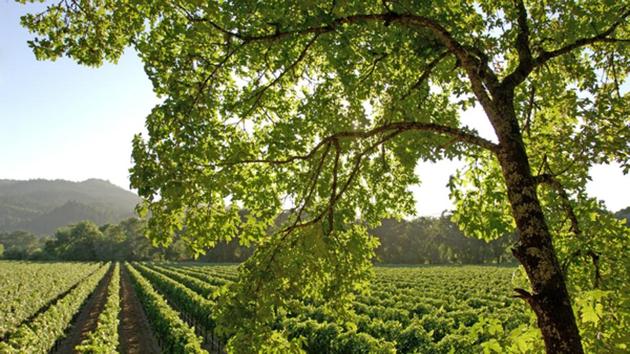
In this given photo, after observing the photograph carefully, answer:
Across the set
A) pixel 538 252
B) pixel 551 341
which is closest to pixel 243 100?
pixel 538 252

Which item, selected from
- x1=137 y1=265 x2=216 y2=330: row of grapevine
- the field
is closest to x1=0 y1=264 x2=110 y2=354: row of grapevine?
the field

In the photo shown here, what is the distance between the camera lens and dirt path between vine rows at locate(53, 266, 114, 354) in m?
24.5

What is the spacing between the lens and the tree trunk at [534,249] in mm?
4023

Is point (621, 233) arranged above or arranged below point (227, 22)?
below

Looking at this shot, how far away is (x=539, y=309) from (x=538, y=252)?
1.69ft

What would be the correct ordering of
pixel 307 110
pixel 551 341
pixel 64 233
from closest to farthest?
pixel 551 341 → pixel 307 110 → pixel 64 233

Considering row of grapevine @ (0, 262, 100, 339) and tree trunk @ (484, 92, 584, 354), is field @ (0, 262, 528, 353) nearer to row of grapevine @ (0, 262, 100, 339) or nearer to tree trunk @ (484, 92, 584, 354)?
row of grapevine @ (0, 262, 100, 339)

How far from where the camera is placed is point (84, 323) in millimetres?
29828

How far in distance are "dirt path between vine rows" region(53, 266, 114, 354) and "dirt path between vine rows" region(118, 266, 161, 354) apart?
71.6 inches

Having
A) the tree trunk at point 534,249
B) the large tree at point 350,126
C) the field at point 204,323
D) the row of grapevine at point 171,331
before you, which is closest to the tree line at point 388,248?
the field at point 204,323

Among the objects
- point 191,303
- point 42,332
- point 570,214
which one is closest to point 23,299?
point 191,303

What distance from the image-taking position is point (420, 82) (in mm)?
5836

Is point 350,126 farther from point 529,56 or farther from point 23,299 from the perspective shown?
point 23,299

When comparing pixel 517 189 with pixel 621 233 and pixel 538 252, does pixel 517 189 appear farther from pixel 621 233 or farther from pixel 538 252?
pixel 621 233
